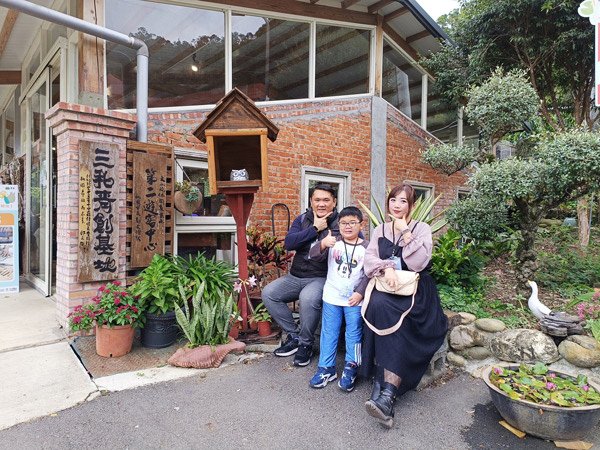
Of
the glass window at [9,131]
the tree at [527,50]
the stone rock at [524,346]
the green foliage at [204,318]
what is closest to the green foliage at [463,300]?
the stone rock at [524,346]

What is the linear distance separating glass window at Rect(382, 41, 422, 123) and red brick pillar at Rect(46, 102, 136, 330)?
4796 mm

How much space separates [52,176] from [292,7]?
13.4ft

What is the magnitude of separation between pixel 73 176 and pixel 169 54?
2109 millimetres

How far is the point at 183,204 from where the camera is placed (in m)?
4.44

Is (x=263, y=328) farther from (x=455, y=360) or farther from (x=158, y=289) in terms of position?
(x=455, y=360)

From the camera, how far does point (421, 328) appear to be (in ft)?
9.32

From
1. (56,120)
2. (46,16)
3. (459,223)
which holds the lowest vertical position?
(459,223)

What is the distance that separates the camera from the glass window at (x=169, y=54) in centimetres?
450

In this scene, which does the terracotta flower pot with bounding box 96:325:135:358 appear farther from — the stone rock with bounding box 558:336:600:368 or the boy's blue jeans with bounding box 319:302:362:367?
the stone rock with bounding box 558:336:600:368

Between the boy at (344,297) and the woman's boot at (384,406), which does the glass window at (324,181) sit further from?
the woman's boot at (384,406)

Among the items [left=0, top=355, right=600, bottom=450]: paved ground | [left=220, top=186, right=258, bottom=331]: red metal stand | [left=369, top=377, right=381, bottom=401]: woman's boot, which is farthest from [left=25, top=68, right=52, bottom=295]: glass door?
[left=369, top=377, right=381, bottom=401]: woman's boot

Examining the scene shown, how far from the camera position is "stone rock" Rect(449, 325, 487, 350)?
11.5 ft

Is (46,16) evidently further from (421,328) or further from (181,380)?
(421,328)

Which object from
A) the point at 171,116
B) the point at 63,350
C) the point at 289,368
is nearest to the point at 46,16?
the point at 171,116
